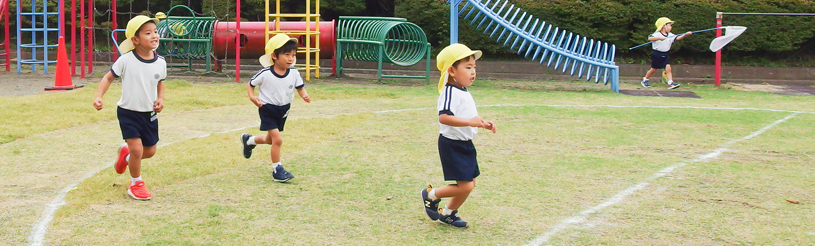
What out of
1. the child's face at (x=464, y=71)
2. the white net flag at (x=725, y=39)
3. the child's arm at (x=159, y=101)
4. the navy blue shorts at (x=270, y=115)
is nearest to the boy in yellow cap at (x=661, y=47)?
the white net flag at (x=725, y=39)

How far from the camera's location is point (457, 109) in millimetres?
5477

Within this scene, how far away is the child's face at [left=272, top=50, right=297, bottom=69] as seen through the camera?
7270 mm

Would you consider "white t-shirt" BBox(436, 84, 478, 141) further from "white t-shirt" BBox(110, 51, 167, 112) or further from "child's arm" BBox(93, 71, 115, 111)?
"child's arm" BBox(93, 71, 115, 111)

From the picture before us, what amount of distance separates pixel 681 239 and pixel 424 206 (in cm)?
174

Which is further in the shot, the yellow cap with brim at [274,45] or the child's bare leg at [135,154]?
the yellow cap with brim at [274,45]

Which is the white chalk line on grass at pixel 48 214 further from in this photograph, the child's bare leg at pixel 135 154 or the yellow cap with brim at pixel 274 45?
the yellow cap with brim at pixel 274 45

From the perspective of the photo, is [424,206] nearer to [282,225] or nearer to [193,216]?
[282,225]

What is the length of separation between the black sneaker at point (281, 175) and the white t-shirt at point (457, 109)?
1.96 metres

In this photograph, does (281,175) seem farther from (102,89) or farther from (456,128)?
(456,128)

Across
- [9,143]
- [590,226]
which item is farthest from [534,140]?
[9,143]

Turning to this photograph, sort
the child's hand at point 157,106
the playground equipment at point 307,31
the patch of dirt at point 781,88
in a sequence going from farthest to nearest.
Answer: the playground equipment at point 307,31 → the patch of dirt at point 781,88 → the child's hand at point 157,106

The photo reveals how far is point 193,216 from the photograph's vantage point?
5.86 metres

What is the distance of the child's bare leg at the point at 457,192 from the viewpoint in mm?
5559

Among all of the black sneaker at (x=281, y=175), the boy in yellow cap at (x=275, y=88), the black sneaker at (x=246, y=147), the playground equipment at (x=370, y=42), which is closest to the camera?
the black sneaker at (x=281, y=175)
